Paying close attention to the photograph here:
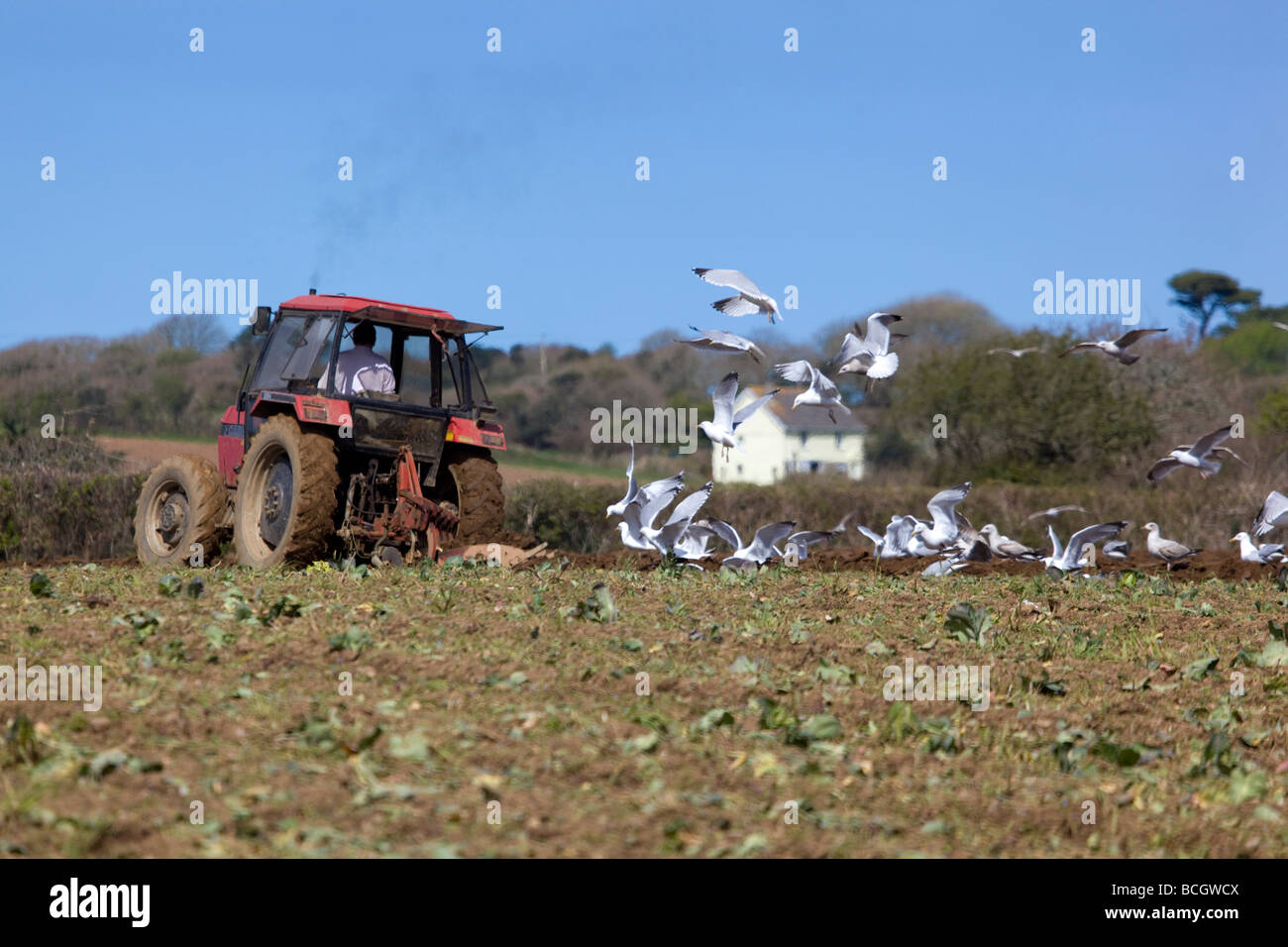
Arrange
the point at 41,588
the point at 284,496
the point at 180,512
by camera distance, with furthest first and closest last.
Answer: the point at 180,512
the point at 284,496
the point at 41,588

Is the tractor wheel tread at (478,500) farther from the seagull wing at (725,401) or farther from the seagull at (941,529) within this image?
the seagull at (941,529)

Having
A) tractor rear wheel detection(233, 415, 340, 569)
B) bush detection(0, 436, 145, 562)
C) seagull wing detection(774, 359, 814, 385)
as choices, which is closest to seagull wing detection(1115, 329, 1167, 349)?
seagull wing detection(774, 359, 814, 385)

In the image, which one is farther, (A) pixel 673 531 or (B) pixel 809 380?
(A) pixel 673 531

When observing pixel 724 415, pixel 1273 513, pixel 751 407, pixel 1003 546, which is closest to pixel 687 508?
pixel 724 415

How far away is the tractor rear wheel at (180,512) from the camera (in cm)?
1105

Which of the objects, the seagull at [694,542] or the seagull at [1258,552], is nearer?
the seagull at [694,542]

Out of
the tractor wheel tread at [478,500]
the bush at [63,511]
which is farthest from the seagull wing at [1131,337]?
the bush at [63,511]

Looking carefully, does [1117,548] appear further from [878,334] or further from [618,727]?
[618,727]

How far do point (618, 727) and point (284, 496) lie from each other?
19.7 feet

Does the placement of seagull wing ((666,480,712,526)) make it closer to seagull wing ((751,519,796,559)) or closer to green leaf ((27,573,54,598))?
seagull wing ((751,519,796,559))

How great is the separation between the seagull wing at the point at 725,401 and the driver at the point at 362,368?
2.82 metres

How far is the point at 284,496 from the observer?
410 inches

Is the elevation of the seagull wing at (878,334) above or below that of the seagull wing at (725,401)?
above

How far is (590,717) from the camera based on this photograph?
5.21m
